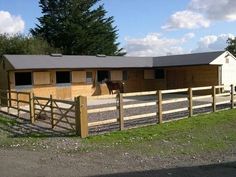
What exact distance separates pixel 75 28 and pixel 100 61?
21849 millimetres

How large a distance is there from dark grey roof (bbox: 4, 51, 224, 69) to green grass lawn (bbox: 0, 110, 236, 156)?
39.1 feet

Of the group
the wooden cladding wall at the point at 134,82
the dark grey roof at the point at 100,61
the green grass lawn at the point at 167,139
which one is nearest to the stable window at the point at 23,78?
the wooden cladding wall at the point at 134,82

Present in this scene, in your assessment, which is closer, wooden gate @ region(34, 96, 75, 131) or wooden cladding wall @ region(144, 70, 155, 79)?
wooden gate @ region(34, 96, 75, 131)

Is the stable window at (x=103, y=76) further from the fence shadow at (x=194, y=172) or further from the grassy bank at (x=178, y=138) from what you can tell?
the fence shadow at (x=194, y=172)

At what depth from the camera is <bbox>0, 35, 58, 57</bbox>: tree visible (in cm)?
4838

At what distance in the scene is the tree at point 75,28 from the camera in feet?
175

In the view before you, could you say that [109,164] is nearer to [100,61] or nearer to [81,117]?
[81,117]

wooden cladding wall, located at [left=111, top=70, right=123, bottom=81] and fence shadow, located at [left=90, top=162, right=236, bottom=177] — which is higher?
wooden cladding wall, located at [left=111, top=70, right=123, bottom=81]

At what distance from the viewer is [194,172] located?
26.6ft

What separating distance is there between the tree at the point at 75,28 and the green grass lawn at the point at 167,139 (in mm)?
38576

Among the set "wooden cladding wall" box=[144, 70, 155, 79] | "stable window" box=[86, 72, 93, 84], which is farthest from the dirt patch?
"wooden cladding wall" box=[144, 70, 155, 79]

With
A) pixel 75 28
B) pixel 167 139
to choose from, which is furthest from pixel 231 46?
pixel 167 139

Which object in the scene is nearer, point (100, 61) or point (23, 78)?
point (23, 78)

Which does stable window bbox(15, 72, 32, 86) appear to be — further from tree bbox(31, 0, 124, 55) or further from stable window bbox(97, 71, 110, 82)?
tree bbox(31, 0, 124, 55)
